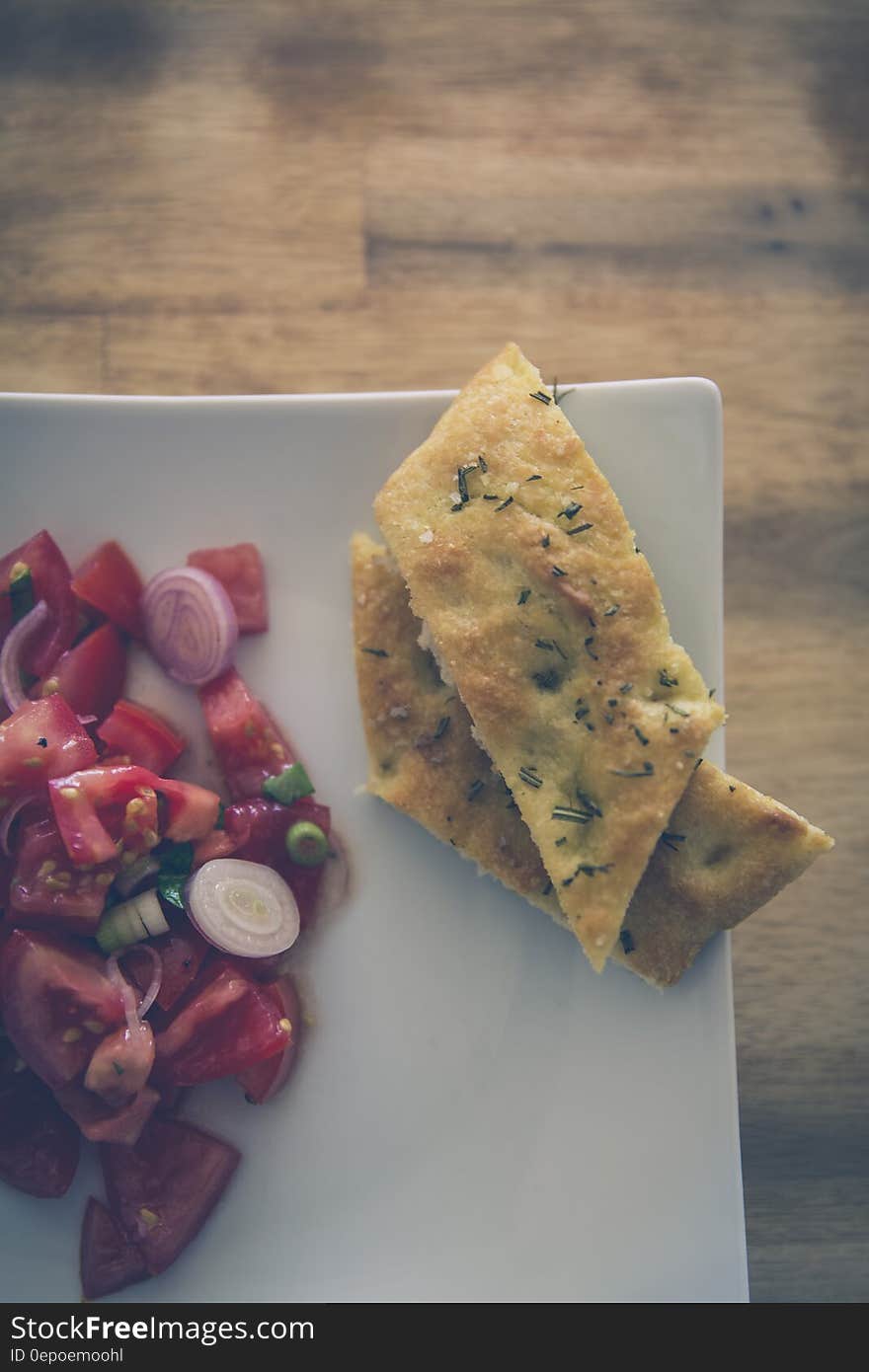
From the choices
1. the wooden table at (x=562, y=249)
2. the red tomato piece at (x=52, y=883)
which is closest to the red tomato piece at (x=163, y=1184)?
the red tomato piece at (x=52, y=883)

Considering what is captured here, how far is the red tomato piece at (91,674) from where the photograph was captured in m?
2.94

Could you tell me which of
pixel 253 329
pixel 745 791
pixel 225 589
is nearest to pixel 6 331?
pixel 253 329

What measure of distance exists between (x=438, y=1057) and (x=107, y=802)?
1210 millimetres

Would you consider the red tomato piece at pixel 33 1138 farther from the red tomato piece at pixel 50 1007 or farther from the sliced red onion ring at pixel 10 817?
the sliced red onion ring at pixel 10 817

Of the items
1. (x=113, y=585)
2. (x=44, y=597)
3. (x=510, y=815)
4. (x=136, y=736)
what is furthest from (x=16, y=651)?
(x=510, y=815)

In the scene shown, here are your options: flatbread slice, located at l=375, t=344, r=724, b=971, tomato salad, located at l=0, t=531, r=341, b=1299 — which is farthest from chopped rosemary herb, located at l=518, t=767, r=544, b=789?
tomato salad, located at l=0, t=531, r=341, b=1299

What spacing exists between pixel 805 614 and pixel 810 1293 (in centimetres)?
214

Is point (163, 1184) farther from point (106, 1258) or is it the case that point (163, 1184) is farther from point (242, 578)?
point (242, 578)

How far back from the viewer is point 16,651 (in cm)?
297

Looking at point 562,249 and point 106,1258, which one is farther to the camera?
point 562,249

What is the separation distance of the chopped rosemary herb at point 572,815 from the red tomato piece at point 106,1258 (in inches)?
67.9

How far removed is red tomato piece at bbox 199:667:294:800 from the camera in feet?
9.72

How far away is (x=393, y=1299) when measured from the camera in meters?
2.93

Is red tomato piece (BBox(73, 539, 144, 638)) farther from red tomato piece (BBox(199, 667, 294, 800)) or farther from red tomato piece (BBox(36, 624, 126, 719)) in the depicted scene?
red tomato piece (BBox(199, 667, 294, 800))
